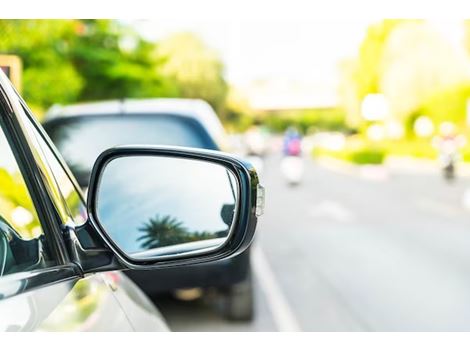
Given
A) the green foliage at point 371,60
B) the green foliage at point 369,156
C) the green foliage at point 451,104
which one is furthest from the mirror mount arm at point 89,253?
the green foliage at point 371,60

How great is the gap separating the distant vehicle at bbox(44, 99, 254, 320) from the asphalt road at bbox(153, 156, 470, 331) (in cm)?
88

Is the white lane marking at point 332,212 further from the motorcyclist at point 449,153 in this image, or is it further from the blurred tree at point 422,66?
the blurred tree at point 422,66

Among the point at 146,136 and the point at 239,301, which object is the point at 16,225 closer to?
the point at 146,136

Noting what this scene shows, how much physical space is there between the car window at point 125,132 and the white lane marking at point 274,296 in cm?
162

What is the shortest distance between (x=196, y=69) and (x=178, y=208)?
60.6 metres

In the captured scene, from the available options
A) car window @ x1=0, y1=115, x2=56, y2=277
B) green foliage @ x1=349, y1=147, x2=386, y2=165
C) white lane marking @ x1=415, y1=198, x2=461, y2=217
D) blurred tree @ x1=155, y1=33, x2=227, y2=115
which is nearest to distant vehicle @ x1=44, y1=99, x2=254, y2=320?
car window @ x1=0, y1=115, x2=56, y2=277

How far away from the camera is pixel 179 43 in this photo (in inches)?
2591

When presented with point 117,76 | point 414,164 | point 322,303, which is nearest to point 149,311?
point 322,303

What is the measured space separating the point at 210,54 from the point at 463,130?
2902cm

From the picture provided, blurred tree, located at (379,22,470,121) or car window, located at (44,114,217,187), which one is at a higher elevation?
car window, located at (44,114,217,187)

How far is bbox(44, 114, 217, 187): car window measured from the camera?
5477mm

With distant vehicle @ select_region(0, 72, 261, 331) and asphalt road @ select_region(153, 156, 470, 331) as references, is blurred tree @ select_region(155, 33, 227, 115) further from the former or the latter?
distant vehicle @ select_region(0, 72, 261, 331)

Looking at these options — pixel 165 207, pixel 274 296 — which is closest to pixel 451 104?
pixel 274 296
